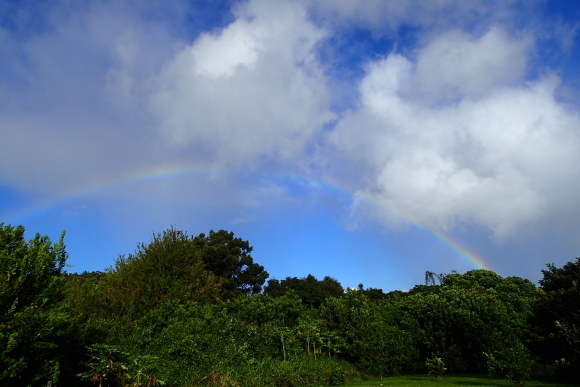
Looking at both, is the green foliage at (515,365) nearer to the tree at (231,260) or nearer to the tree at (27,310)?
the tree at (27,310)

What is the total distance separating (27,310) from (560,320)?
2208 centimetres

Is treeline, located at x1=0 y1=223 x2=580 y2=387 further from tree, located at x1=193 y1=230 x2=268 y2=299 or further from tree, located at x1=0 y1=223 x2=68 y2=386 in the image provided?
tree, located at x1=193 y1=230 x2=268 y2=299

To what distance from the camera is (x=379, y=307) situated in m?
34.1

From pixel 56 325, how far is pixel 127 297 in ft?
59.0

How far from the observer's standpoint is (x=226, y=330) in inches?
976

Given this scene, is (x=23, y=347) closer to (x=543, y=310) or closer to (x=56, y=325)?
(x=56, y=325)

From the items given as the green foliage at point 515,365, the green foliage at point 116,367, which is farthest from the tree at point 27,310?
the green foliage at point 515,365

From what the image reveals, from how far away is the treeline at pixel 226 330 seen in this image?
1135cm

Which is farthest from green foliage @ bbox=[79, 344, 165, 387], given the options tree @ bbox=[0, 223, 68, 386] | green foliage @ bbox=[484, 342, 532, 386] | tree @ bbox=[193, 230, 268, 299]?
tree @ bbox=[193, 230, 268, 299]

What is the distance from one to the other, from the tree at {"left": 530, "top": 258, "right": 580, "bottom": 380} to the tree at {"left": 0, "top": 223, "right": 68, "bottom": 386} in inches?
807

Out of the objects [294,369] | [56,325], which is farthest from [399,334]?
[56,325]

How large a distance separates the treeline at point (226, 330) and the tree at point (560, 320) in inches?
2.2

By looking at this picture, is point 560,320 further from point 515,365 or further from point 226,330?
point 226,330

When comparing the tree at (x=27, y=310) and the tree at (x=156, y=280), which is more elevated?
the tree at (x=156, y=280)
